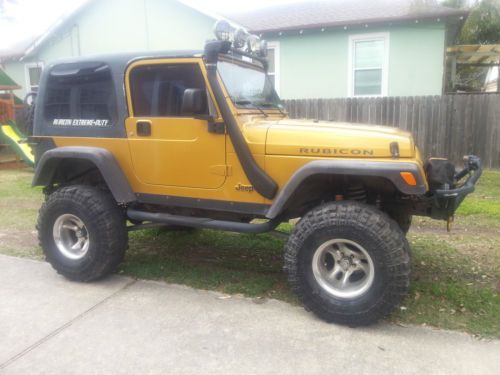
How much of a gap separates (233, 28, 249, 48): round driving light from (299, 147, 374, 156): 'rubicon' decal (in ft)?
4.45

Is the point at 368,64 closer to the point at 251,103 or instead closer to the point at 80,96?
the point at 251,103

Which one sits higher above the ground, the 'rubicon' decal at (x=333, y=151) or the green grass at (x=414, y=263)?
the 'rubicon' decal at (x=333, y=151)

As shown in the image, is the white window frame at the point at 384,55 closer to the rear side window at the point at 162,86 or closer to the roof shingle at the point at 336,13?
the roof shingle at the point at 336,13

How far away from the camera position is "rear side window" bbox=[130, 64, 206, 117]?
3963 millimetres

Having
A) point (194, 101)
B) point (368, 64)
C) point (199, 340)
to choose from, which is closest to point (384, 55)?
point (368, 64)

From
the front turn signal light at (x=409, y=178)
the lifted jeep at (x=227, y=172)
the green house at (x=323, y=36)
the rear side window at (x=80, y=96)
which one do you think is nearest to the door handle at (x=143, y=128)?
the lifted jeep at (x=227, y=172)

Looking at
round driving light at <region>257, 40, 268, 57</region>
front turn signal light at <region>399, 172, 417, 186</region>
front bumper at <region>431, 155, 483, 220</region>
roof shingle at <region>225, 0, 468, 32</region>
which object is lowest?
front bumper at <region>431, 155, 483, 220</region>

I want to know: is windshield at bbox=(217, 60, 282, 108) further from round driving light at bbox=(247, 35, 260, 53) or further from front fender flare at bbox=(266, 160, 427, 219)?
front fender flare at bbox=(266, 160, 427, 219)

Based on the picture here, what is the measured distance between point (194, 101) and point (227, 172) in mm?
664

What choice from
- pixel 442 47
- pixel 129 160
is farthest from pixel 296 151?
pixel 442 47

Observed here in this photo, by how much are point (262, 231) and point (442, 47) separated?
31.8 ft

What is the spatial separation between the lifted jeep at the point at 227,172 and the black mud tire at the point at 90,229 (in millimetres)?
12

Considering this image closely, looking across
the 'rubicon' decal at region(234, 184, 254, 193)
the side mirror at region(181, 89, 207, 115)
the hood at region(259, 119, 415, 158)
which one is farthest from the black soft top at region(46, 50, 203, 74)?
the 'rubicon' decal at region(234, 184, 254, 193)

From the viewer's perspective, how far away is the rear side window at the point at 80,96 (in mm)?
4266
